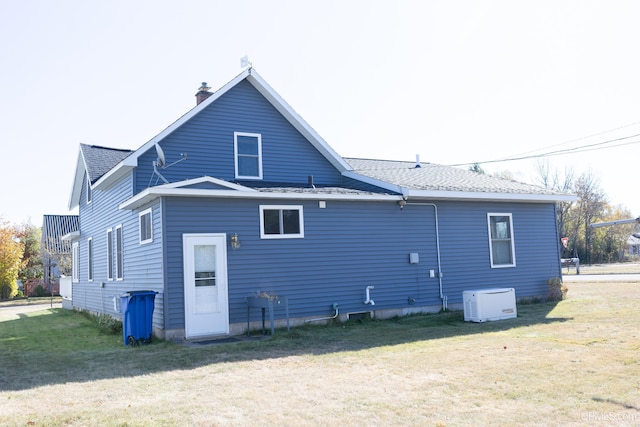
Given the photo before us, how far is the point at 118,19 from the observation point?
38.0 ft

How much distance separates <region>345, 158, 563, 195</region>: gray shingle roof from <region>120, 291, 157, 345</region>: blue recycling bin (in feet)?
21.7

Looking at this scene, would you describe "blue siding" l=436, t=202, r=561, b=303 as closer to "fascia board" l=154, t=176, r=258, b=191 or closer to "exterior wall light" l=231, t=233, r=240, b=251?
"exterior wall light" l=231, t=233, r=240, b=251

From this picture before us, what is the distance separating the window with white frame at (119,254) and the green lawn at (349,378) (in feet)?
9.55

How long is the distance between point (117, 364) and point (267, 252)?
13.6ft

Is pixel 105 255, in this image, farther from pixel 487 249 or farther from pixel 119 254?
pixel 487 249

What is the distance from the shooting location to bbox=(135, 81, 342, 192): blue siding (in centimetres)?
1286

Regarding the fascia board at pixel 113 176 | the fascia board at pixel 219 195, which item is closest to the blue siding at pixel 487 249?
the fascia board at pixel 219 195

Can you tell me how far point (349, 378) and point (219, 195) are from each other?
17.8 feet

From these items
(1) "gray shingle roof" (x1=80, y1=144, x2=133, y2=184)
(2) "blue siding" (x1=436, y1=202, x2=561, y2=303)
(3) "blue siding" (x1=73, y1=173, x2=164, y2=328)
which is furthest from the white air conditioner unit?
(1) "gray shingle roof" (x1=80, y1=144, x2=133, y2=184)

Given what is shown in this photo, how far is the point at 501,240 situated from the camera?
15297 mm

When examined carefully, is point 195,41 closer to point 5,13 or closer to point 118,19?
point 118,19

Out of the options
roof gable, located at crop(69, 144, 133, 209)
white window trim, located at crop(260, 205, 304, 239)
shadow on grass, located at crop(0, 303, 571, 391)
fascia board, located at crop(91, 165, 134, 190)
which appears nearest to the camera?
shadow on grass, located at crop(0, 303, 571, 391)

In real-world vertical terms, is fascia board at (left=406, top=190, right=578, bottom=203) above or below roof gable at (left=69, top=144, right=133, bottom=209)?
below

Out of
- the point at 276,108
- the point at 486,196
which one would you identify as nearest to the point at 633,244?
the point at 486,196
